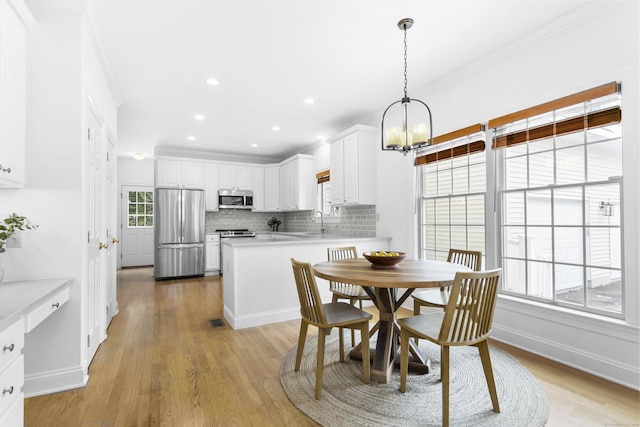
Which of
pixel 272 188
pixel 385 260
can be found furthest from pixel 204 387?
pixel 272 188

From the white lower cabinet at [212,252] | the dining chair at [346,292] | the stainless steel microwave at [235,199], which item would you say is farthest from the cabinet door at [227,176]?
the dining chair at [346,292]

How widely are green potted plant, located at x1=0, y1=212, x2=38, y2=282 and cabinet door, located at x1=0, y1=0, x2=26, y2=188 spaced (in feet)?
0.69

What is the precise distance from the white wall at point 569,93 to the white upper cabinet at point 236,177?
4.84 meters

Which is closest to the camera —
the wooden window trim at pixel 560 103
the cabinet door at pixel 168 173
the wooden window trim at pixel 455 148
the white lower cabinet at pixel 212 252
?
the wooden window trim at pixel 560 103

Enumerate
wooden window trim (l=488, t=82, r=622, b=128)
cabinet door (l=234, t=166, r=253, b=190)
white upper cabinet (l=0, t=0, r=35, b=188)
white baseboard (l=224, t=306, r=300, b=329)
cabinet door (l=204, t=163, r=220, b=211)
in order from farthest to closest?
1. cabinet door (l=234, t=166, r=253, b=190)
2. cabinet door (l=204, t=163, r=220, b=211)
3. white baseboard (l=224, t=306, r=300, b=329)
4. wooden window trim (l=488, t=82, r=622, b=128)
5. white upper cabinet (l=0, t=0, r=35, b=188)

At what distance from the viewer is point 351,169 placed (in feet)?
15.4

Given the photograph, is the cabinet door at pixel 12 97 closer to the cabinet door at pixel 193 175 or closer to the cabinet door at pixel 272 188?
the cabinet door at pixel 193 175

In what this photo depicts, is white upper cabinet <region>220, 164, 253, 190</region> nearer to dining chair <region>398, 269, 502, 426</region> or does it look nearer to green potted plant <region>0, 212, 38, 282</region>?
green potted plant <region>0, 212, 38, 282</region>

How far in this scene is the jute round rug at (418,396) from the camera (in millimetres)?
1854

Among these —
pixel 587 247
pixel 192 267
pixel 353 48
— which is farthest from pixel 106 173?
pixel 587 247

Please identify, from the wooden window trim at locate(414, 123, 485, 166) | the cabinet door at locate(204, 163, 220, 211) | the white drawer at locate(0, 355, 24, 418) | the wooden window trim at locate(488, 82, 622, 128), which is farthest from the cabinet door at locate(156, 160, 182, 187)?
the wooden window trim at locate(488, 82, 622, 128)

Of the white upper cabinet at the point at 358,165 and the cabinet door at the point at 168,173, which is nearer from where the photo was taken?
the white upper cabinet at the point at 358,165

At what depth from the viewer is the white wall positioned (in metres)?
2.22

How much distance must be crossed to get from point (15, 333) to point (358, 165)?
3882mm
